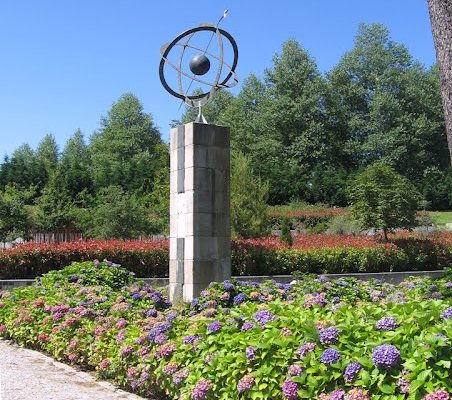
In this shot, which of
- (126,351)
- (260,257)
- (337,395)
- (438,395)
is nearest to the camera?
(438,395)

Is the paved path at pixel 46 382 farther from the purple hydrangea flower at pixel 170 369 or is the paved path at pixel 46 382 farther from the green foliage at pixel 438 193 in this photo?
the green foliage at pixel 438 193

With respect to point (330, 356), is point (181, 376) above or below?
below

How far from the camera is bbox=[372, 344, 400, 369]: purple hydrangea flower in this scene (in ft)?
11.2

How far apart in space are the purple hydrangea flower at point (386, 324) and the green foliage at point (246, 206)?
18462 millimetres

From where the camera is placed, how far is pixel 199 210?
9.97 metres

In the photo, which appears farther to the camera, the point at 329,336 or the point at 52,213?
the point at 52,213

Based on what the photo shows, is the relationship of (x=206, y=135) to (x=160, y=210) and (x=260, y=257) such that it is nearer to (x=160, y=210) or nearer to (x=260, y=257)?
(x=260, y=257)

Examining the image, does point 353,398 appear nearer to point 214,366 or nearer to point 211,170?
point 214,366

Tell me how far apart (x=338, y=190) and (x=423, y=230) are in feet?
30.2

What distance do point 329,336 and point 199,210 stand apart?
246 inches

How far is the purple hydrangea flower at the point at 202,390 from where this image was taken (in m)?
4.34

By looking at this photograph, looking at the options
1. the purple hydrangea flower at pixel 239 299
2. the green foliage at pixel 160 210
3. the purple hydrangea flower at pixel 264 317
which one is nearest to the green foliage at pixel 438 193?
the green foliage at pixel 160 210

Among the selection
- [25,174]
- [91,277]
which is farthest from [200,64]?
[25,174]

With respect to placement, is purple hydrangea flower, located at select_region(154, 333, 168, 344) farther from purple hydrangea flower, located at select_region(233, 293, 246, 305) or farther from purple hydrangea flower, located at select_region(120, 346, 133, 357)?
purple hydrangea flower, located at select_region(233, 293, 246, 305)
